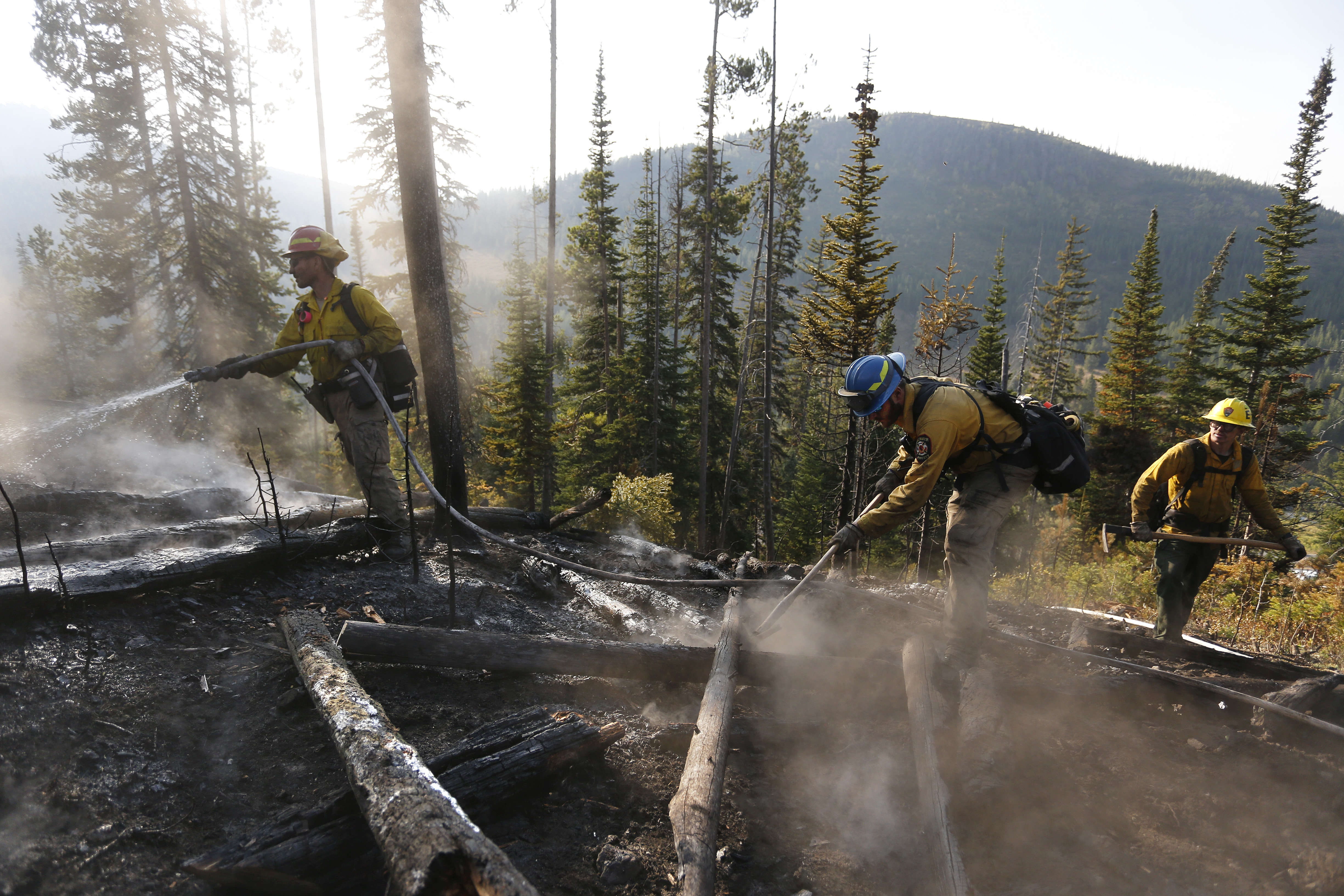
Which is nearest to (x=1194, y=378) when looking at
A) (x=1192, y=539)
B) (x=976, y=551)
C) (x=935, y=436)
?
(x=1192, y=539)

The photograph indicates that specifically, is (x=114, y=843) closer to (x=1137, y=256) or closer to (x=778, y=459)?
(x=778, y=459)

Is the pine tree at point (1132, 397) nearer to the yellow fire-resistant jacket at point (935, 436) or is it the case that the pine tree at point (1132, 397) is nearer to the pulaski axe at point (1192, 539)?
the pulaski axe at point (1192, 539)

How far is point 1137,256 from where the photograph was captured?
32.3 metres

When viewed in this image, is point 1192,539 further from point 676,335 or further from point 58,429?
point 676,335

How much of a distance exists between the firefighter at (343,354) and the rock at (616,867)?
3.89m

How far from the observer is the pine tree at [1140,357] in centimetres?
3097

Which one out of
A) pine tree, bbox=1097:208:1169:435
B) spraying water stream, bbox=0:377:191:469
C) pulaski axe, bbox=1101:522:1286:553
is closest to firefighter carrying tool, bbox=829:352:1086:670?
pulaski axe, bbox=1101:522:1286:553

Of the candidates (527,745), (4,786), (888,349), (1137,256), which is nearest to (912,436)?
(527,745)

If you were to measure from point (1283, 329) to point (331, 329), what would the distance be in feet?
110

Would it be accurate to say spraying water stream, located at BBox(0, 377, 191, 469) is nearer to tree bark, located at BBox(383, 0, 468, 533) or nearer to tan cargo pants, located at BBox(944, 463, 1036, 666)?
tree bark, located at BBox(383, 0, 468, 533)

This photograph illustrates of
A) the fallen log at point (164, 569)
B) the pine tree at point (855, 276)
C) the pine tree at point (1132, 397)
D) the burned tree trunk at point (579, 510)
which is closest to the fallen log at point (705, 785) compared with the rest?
the fallen log at point (164, 569)

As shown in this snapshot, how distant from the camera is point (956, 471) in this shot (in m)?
4.84

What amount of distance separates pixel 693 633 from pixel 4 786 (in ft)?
14.2

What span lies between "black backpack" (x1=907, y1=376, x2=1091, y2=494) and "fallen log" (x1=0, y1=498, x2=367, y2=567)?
5523 mm
